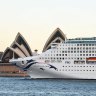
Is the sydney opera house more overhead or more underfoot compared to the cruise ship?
more overhead

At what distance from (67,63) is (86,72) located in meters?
3.11

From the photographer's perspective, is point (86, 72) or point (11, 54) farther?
point (11, 54)

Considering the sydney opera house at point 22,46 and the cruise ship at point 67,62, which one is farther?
the sydney opera house at point 22,46

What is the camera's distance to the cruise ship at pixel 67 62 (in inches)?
3115

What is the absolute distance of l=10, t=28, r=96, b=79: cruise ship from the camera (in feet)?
260

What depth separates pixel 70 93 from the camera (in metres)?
56.9

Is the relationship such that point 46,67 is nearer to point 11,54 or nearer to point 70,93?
point 70,93

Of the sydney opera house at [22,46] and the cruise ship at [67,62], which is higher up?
the sydney opera house at [22,46]

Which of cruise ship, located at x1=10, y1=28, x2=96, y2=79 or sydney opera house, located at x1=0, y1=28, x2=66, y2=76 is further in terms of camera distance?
sydney opera house, located at x1=0, y1=28, x2=66, y2=76

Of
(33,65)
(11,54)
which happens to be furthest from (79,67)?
(11,54)

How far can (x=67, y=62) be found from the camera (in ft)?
263

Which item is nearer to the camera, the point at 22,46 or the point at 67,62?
the point at 67,62

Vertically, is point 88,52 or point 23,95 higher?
point 88,52

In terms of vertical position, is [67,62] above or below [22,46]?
below
